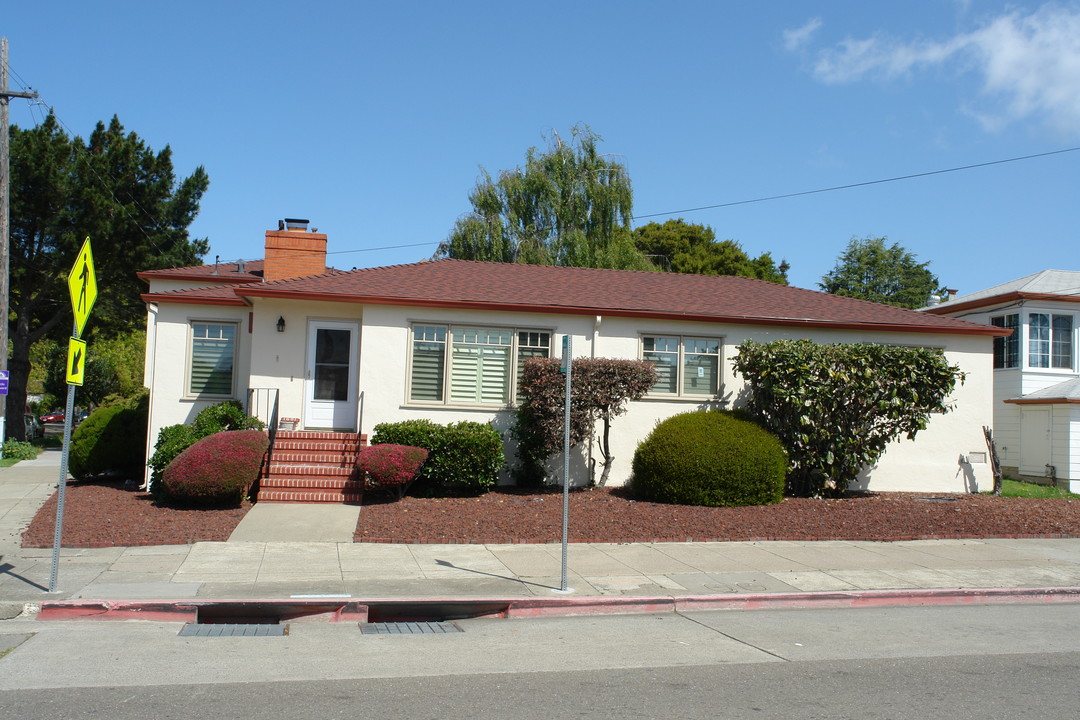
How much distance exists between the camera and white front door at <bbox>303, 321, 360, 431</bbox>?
1580 cm

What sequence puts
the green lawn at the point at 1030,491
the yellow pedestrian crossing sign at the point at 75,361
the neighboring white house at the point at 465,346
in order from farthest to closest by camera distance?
the green lawn at the point at 1030,491, the neighboring white house at the point at 465,346, the yellow pedestrian crossing sign at the point at 75,361

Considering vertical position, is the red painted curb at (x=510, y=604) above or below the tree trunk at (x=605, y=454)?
below

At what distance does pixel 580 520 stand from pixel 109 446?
9.28 m

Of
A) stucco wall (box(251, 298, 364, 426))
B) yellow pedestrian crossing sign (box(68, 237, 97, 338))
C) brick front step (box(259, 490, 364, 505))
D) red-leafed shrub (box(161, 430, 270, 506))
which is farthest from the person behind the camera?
stucco wall (box(251, 298, 364, 426))

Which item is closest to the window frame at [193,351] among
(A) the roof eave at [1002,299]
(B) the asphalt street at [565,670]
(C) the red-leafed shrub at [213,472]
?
(C) the red-leafed shrub at [213,472]

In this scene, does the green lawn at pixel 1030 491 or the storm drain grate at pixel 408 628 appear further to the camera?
the green lawn at pixel 1030 491

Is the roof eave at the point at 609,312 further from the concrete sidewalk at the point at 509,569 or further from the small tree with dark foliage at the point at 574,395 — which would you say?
the concrete sidewalk at the point at 509,569

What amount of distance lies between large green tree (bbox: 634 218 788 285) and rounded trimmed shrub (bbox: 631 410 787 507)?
30.8 meters

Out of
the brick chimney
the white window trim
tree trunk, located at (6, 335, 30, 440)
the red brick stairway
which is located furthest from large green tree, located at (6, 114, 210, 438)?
the white window trim

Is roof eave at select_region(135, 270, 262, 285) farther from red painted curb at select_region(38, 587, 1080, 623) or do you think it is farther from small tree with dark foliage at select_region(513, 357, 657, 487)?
red painted curb at select_region(38, 587, 1080, 623)

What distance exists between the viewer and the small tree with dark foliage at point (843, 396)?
14.9 metres

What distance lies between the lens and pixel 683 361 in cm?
1653

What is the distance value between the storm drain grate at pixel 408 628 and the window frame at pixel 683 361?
9085mm

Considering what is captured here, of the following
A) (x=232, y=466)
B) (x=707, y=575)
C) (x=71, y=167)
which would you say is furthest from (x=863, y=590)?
(x=71, y=167)
